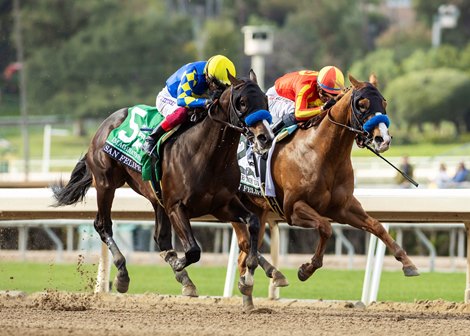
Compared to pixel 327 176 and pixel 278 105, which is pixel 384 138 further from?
pixel 278 105

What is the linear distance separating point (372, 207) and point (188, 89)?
5.48 feet

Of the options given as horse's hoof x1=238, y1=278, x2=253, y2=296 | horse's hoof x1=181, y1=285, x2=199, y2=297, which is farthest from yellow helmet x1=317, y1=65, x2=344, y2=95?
horse's hoof x1=181, y1=285, x2=199, y2=297

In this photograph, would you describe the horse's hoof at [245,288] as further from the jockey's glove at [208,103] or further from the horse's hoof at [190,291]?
the jockey's glove at [208,103]

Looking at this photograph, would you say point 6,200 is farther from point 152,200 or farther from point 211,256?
point 211,256

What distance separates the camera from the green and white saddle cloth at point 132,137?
8773 mm

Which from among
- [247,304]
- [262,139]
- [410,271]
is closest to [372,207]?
[410,271]

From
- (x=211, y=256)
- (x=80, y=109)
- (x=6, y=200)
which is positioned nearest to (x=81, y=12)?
(x=80, y=109)

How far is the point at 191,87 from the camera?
8.27 meters

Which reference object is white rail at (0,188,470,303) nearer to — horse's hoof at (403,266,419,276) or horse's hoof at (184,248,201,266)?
horse's hoof at (403,266,419,276)

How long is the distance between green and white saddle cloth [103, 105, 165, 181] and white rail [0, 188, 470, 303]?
553 mm

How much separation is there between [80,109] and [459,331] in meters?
43.0

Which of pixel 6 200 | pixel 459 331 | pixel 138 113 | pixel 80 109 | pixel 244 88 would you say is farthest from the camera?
pixel 80 109

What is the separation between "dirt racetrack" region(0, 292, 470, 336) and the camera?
7035 millimetres

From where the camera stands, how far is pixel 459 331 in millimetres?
7133
